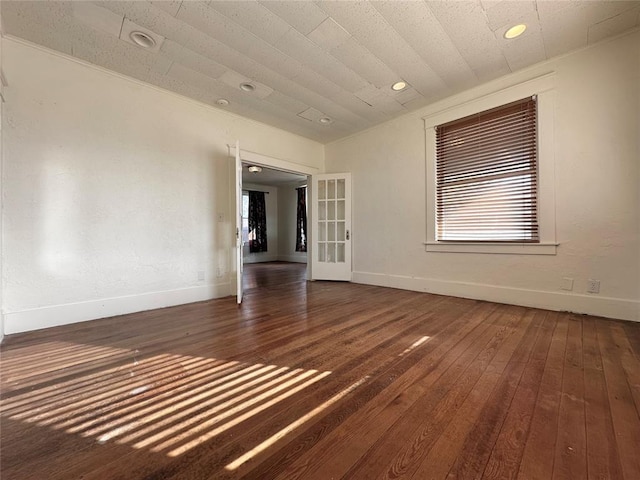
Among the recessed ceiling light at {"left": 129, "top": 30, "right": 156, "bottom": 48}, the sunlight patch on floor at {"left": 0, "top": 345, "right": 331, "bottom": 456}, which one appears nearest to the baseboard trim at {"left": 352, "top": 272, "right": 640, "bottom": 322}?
the sunlight patch on floor at {"left": 0, "top": 345, "right": 331, "bottom": 456}

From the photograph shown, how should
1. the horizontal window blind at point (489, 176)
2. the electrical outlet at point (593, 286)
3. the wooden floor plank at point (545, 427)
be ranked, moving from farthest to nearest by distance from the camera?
the horizontal window blind at point (489, 176) → the electrical outlet at point (593, 286) → the wooden floor plank at point (545, 427)

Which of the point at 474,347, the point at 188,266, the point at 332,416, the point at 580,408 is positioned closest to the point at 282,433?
the point at 332,416

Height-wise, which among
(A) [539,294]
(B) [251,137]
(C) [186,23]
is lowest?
(A) [539,294]

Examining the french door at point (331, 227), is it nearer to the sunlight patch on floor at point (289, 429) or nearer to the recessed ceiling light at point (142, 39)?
the recessed ceiling light at point (142, 39)

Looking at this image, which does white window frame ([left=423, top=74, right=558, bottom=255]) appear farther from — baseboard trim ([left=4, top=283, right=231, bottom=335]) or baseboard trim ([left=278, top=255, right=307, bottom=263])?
baseboard trim ([left=278, top=255, right=307, bottom=263])

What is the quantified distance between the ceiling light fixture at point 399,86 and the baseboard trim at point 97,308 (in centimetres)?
359

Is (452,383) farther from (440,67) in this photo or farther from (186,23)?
(186,23)

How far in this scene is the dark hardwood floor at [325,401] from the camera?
99 centimetres

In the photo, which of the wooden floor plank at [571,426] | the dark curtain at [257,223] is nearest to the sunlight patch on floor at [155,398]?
the wooden floor plank at [571,426]

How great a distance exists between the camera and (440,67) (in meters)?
3.00

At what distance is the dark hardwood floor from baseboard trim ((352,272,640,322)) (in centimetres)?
29

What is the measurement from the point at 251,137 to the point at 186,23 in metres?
1.91

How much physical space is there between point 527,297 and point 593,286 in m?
0.57

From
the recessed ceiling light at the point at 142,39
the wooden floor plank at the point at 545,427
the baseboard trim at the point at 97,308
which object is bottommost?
the wooden floor plank at the point at 545,427
